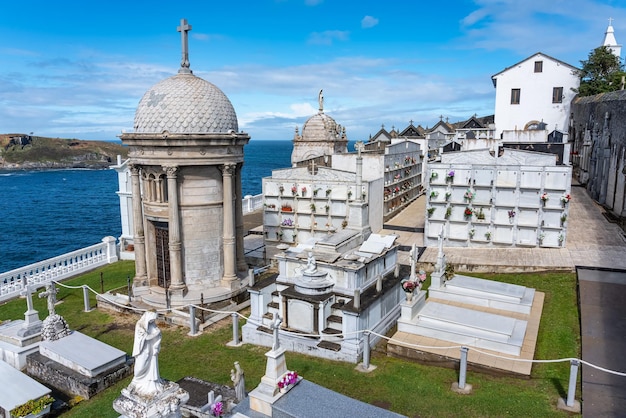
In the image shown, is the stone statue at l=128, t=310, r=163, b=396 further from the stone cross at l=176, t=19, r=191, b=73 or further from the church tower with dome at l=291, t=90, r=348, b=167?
the church tower with dome at l=291, t=90, r=348, b=167

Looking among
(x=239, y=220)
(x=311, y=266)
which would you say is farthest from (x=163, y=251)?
(x=311, y=266)

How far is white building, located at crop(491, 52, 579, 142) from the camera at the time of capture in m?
43.9

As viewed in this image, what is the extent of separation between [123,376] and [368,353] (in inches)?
251

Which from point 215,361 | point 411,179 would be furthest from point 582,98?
point 215,361

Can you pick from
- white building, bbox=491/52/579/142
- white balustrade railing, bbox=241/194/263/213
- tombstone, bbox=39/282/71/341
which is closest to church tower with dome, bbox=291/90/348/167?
white balustrade railing, bbox=241/194/263/213

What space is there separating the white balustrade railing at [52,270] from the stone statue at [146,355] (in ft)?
42.4

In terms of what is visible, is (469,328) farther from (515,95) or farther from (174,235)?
(515,95)

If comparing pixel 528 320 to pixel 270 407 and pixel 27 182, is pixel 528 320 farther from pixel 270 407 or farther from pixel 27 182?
pixel 27 182

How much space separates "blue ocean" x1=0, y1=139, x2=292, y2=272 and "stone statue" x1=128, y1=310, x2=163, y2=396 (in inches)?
1366

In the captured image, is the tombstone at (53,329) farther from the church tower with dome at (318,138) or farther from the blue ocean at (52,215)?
the blue ocean at (52,215)

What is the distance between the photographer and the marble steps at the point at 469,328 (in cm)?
1202

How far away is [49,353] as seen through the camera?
11797mm

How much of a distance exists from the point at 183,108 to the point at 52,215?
5535cm

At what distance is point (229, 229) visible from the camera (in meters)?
16.0
